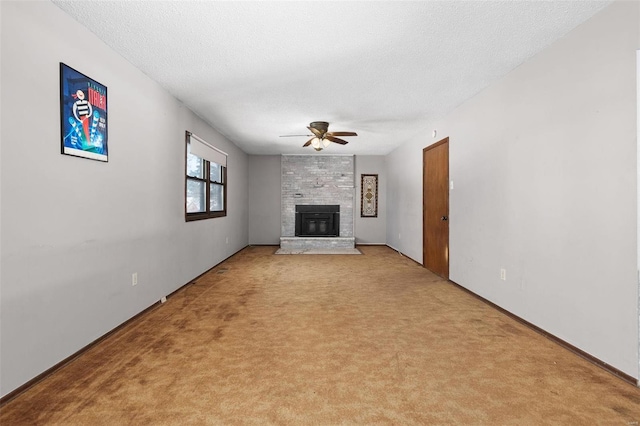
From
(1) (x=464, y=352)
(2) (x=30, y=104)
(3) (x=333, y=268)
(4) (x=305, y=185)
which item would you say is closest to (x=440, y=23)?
(1) (x=464, y=352)

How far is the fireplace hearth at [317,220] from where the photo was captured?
8328mm

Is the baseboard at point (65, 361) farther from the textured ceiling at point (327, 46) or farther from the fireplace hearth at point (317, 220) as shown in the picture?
the fireplace hearth at point (317, 220)

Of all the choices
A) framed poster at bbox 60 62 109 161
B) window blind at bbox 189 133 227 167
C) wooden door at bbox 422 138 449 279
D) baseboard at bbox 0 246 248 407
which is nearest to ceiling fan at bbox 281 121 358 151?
wooden door at bbox 422 138 449 279

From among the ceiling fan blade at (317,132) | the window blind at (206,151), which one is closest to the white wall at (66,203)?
the window blind at (206,151)

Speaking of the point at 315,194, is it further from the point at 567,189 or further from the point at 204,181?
the point at 567,189

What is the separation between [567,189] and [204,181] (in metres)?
4.55

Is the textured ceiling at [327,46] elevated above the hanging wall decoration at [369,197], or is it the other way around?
the textured ceiling at [327,46]

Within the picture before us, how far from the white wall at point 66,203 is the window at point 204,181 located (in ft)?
2.67

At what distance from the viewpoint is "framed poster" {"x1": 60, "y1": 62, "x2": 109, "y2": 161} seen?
7.07ft

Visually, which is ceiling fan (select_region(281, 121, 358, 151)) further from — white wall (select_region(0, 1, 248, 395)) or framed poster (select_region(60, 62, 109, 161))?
framed poster (select_region(60, 62, 109, 161))

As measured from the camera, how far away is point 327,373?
2031 millimetres

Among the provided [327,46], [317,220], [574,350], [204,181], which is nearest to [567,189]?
[574,350]

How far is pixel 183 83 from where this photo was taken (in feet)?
11.2

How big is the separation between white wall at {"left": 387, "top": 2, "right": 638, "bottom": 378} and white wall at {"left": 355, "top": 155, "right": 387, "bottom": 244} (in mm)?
4629
